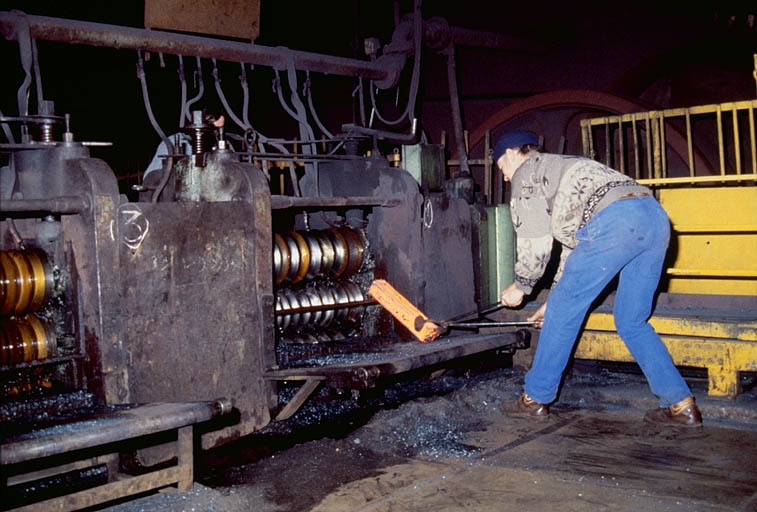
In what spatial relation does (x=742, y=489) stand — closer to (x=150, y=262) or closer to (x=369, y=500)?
(x=369, y=500)

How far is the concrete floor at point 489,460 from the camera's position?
333cm

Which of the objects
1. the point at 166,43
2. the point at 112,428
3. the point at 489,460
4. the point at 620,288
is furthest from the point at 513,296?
the point at 166,43

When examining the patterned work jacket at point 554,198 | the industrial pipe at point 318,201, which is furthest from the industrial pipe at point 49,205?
the patterned work jacket at point 554,198

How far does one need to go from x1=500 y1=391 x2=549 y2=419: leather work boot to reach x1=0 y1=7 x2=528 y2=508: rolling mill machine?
0.45m

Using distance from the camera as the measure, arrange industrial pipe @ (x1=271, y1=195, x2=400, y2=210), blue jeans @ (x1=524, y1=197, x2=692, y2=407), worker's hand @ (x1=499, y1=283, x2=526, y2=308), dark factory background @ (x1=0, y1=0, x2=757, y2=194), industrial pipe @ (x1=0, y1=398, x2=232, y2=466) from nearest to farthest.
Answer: industrial pipe @ (x1=0, y1=398, x2=232, y2=466)
blue jeans @ (x1=524, y1=197, x2=692, y2=407)
industrial pipe @ (x1=271, y1=195, x2=400, y2=210)
worker's hand @ (x1=499, y1=283, x2=526, y2=308)
dark factory background @ (x1=0, y1=0, x2=757, y2=194)

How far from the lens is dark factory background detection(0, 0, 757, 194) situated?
7.93 meters

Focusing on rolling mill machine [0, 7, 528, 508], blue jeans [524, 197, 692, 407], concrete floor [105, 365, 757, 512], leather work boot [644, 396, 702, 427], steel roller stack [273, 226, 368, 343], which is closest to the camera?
concrete floor [105, 365, 757, 512]

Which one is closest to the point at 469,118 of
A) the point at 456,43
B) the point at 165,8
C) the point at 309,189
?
the point at 456,43

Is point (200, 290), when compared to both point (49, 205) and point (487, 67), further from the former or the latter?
point (487, 67)

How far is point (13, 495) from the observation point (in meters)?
3.69

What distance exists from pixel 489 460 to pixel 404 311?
1369 millimetres

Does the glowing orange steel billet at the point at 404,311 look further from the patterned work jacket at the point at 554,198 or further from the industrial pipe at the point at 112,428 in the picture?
the industrial pipe at the point at 112,428

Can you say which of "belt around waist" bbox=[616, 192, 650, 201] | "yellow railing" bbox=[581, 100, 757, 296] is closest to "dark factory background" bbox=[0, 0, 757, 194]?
"yellow railing" bbox=[581, 100, 757, 296]

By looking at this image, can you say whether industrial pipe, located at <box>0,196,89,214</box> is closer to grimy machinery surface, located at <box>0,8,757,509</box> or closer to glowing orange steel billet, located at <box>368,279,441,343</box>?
grimy machinery surface, located at <box>0,8,757,509</box>
